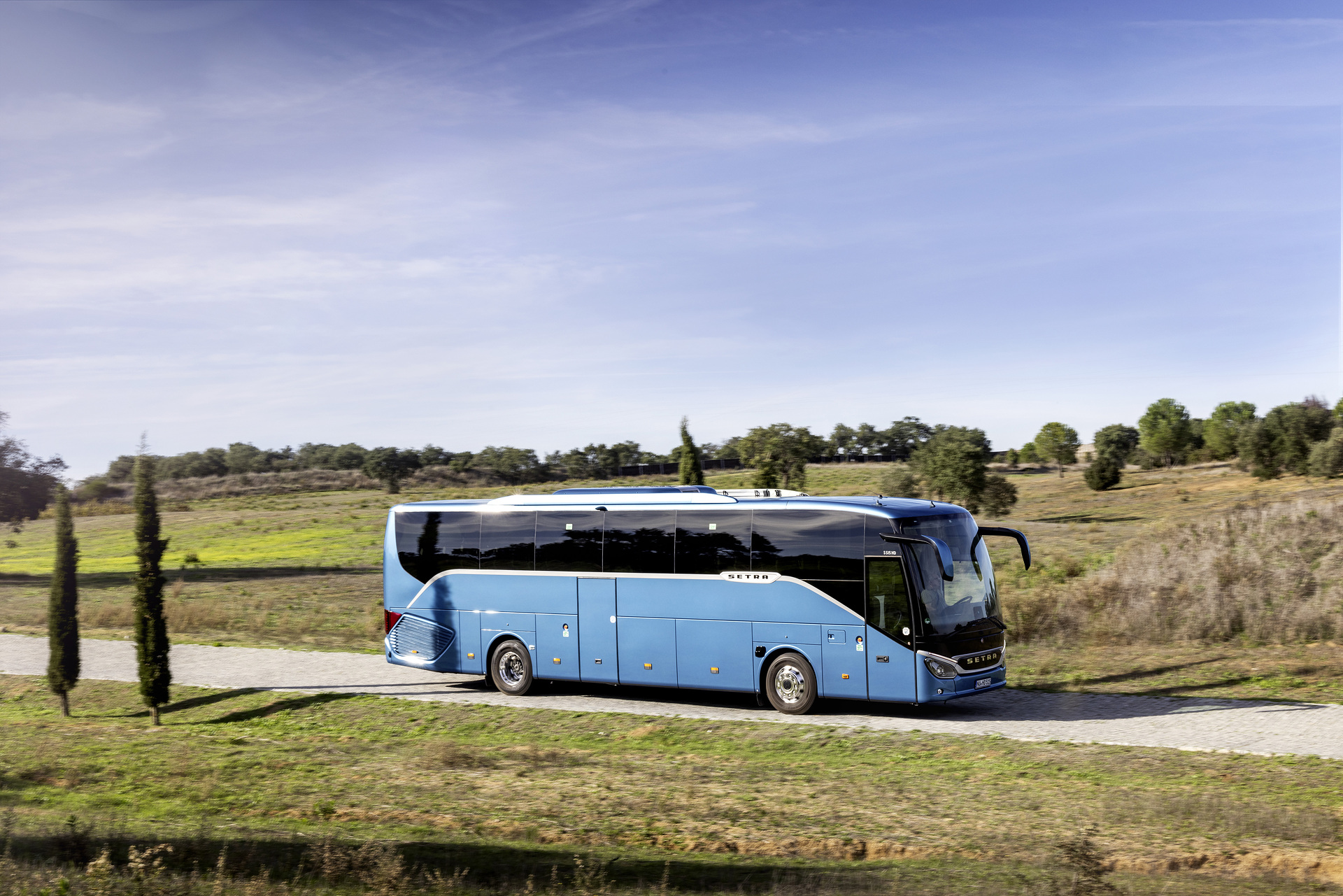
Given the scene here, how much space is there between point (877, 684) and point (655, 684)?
3.99 m

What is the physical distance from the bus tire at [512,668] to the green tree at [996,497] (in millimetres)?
45410

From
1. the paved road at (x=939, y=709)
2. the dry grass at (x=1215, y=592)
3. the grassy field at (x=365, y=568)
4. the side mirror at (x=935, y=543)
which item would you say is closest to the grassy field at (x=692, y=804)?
the paved road at (x=939, y=709)

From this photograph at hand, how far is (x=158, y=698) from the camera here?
19203mm

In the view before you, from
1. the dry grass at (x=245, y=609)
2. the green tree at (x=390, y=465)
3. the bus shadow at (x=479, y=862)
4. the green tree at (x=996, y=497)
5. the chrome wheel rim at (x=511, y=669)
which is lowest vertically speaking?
the dry grass at (x=245, y=609)

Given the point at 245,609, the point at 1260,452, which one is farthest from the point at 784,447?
the point at 1260,452

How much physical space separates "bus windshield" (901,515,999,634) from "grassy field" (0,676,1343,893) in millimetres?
1860

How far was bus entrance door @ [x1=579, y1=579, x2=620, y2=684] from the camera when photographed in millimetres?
18062

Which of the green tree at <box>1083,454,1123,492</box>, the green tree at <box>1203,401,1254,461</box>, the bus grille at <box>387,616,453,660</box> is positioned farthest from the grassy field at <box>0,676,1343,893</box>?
the green tree at <box>1203,401,1254,461</box>

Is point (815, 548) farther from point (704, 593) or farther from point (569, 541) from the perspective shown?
point (569, 541)

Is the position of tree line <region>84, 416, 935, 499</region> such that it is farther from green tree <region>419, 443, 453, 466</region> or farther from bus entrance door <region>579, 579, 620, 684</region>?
bus entrance door <region>579, 579, 620, 684</region>

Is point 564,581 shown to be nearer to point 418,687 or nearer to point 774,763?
point 418,687

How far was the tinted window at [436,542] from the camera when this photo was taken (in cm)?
1977

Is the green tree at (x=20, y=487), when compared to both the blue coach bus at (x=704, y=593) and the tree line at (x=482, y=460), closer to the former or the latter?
the tree line at (x=482, y=460)

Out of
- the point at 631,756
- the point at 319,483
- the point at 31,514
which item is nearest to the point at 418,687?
the point at 631,756
